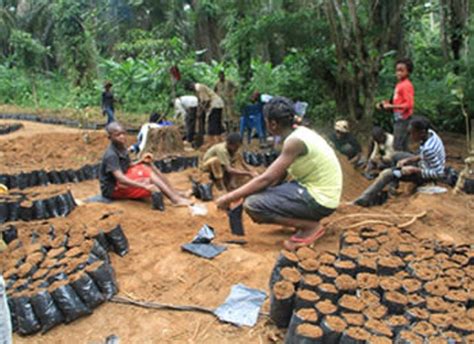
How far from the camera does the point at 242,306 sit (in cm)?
→ 293

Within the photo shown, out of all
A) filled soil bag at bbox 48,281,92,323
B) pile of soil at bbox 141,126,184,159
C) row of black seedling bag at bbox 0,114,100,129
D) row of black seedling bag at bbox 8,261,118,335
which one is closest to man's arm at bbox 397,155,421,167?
row of black seedling bag at bbox 8,261,118,335

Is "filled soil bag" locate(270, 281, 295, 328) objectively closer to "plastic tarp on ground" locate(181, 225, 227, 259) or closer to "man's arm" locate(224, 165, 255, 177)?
"plastic tarp on ground" locate(181, 225, 227, 259)

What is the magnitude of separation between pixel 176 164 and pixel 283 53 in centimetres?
1208

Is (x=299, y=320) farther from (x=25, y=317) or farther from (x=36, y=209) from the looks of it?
(x=36, y=209)

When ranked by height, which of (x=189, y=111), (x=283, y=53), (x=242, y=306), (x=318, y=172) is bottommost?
(x=242, y=306)

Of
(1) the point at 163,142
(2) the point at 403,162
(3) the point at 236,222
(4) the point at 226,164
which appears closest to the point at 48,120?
(1) the point at 163,142

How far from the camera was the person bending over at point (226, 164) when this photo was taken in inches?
228

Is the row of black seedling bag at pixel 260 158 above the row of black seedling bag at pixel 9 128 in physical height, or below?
below

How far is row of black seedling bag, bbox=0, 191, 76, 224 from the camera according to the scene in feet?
14.5

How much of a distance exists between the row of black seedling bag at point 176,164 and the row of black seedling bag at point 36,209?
9.60 feet

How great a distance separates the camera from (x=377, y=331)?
2273 millimetres

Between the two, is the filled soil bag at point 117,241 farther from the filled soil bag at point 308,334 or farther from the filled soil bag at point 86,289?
the filled soil bag at point 308,334

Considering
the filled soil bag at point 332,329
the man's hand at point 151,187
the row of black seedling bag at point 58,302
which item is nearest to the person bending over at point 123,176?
the man's hand at point 151,187

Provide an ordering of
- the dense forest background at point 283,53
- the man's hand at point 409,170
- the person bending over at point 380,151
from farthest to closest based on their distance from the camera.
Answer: the dense forest background at point 283,53, the person bending over at point 380,151, the man's hand at point 409,170
